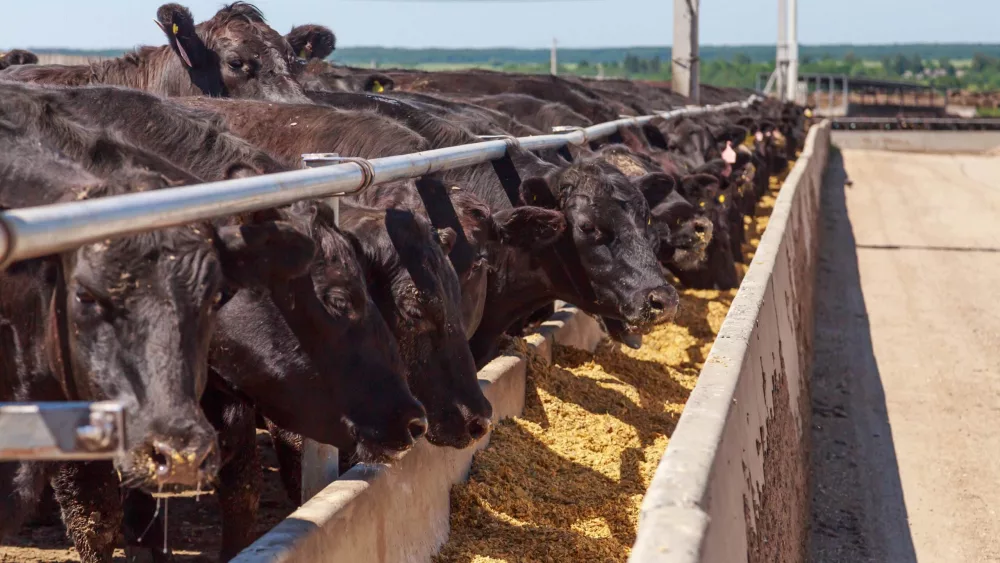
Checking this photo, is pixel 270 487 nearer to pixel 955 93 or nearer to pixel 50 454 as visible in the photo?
pixel 50 454

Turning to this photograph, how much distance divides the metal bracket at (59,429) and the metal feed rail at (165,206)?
0.93 feet

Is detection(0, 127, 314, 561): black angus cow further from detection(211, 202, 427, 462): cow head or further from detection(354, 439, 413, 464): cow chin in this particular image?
detection(354, 439, 413, 464): cow chin

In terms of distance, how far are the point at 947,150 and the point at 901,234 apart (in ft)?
98.0

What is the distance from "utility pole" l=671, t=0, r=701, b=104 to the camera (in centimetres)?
2025

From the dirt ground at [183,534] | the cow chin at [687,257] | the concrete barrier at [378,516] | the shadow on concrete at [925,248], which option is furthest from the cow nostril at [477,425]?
the shadow on concrete at [925,248]

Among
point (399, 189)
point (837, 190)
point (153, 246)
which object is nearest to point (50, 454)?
point (153, 246)

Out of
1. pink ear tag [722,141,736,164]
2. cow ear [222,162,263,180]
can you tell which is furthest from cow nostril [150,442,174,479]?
pink ear tag [722,141,736,164]

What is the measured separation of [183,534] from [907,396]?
631cm

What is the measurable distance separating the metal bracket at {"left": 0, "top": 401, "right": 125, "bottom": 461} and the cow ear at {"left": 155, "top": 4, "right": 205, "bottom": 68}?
5702 millimetres

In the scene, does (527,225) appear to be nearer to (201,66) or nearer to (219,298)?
(201,66)

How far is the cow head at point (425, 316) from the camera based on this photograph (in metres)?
4.32

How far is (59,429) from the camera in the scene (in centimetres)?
228

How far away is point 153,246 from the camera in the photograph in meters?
2.90

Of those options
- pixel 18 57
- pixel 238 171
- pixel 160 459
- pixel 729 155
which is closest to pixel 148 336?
pixel 160 459
